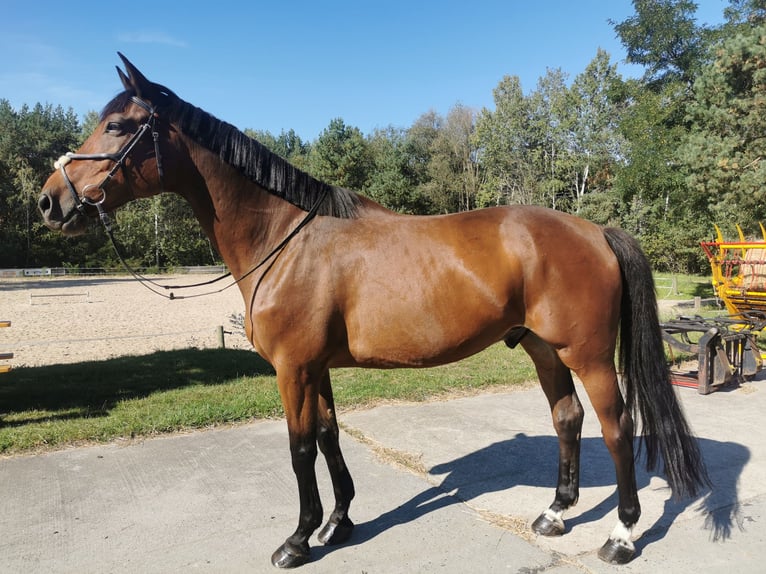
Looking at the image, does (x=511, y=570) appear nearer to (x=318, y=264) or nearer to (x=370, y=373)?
(x=318, y=264)

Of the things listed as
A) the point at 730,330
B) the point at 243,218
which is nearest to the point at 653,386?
the point at 243,218

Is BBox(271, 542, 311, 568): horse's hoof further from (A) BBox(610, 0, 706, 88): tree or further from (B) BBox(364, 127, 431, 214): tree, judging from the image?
(B) BBox(364, 127, 431, 214): tree

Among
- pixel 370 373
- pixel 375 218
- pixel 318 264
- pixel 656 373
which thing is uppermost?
pixel 375 218

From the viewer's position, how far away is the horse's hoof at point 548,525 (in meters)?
3.08

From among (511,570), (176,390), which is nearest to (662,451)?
(511,570)

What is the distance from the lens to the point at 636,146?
59.9 ft

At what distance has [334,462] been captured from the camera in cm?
319

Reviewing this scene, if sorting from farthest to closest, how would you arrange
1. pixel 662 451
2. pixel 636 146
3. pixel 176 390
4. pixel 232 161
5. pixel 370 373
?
pixel 636 146
pixel 370 373
pixel 176 390
pixel 662 451
pixel 232 161

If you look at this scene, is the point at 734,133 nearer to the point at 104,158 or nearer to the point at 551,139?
the point at 104,158

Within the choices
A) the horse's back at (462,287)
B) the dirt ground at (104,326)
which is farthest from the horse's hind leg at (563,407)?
the dirt ground at (104,326)

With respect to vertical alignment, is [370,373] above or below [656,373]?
below

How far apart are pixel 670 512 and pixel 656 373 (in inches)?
41.5

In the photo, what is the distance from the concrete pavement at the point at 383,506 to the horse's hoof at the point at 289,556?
66 millimetres

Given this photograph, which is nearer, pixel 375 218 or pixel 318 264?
pixel 318 264
